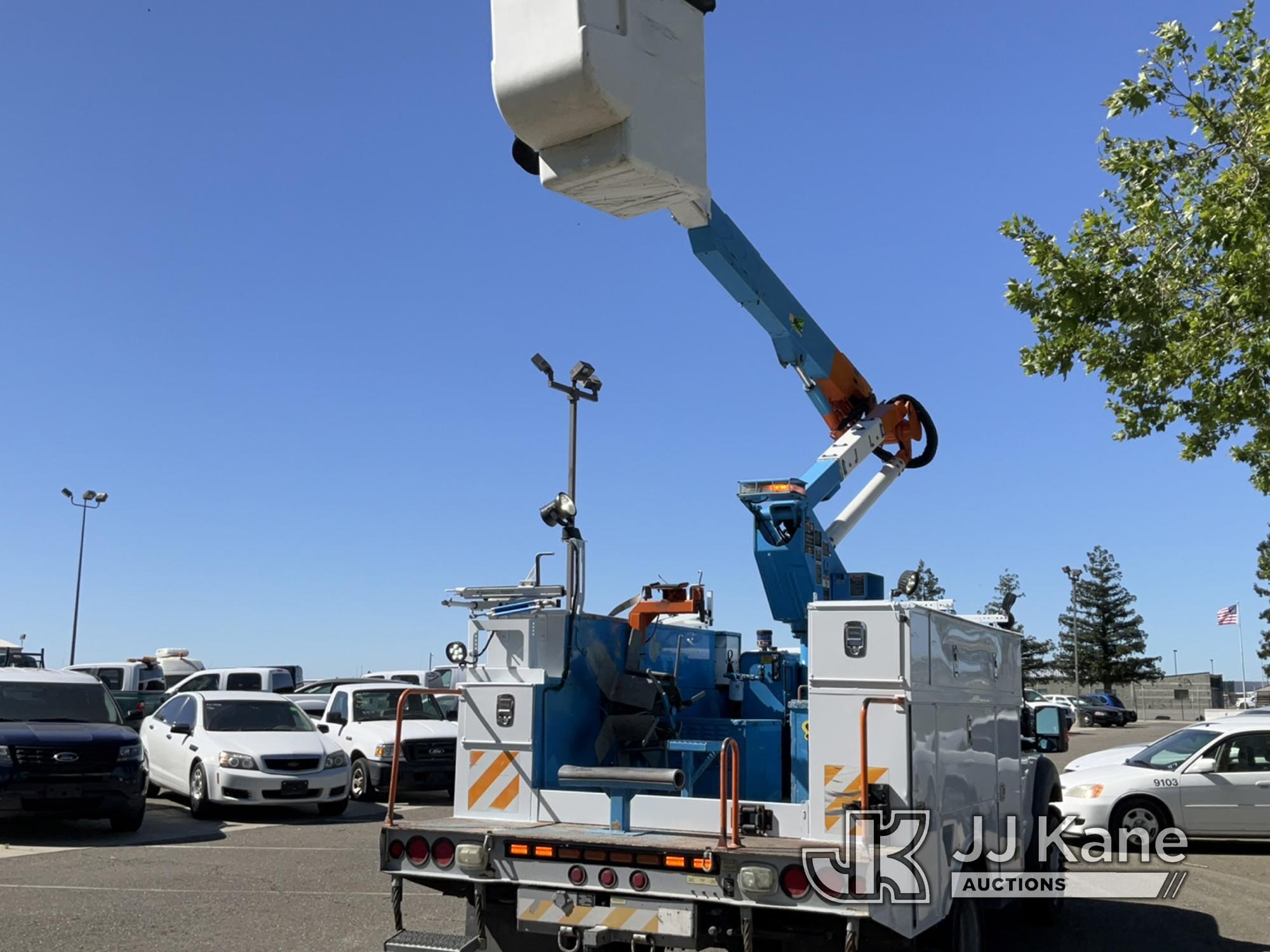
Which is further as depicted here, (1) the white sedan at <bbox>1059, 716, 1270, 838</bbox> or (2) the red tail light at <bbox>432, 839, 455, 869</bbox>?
(1) the white sedan at <bbox>1059, 716, 1270, 838</bbox>

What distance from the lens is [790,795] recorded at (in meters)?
7.56

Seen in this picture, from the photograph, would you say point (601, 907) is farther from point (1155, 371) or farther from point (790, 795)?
point (1155, 371)

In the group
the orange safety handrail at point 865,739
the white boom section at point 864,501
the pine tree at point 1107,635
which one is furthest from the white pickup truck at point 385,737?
the pine tree at point 1107,635

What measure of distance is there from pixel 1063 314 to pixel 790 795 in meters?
8.65

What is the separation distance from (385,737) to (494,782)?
1132 cm

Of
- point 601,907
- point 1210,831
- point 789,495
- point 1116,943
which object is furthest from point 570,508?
point 1210,831

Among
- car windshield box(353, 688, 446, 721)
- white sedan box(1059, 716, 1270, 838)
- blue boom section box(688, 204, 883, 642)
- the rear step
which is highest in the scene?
blue boom section box(688, 204, 883, 642)

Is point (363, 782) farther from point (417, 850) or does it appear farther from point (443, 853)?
point (443, 853)

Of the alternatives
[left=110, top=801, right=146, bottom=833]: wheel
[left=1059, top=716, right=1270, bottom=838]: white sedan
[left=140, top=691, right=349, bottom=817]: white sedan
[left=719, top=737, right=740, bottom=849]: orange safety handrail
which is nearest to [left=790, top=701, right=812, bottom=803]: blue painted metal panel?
[left=719, top=737, right=740, bottom=849]: orange safety handrail

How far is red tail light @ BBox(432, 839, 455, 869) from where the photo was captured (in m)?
6.57

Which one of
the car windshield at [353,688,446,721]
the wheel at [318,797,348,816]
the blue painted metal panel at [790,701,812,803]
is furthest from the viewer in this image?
the car windshield at [353,688,446,721]

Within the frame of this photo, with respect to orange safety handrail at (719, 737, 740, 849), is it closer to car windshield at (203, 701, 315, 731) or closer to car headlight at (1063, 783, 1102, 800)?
car headlight at (1063, 783, 1102, 800)

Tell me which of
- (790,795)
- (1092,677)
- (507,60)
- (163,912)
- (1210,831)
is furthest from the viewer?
(1092,677)

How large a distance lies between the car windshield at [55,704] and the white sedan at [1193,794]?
11177 mm
